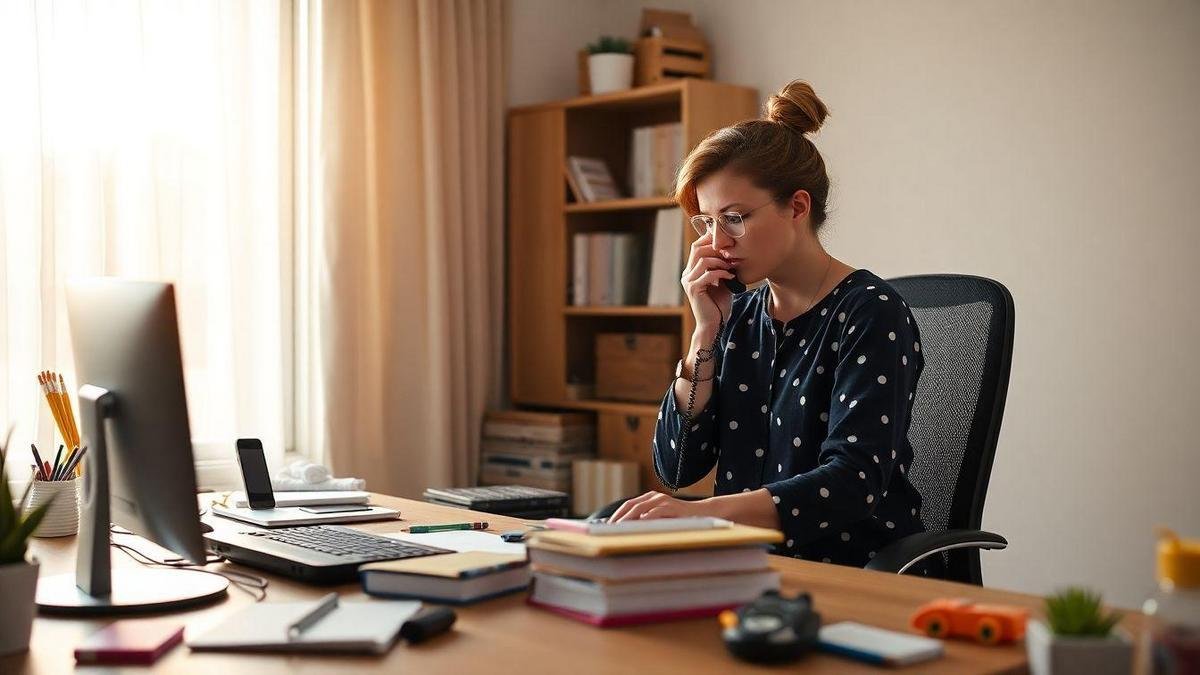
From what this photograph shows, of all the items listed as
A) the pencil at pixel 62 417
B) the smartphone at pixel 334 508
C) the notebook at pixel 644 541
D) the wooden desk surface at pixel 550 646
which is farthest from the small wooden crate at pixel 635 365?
the notebook at pixel 644 541

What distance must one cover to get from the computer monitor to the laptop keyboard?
0.14 meters

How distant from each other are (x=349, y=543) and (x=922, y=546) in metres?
0.77

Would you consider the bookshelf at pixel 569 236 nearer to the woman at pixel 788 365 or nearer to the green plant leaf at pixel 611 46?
the green plant leaf at pixel 611 46

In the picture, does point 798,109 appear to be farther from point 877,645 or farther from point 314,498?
point 877,645

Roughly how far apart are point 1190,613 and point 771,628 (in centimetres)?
34

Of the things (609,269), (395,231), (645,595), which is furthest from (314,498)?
(609,269)

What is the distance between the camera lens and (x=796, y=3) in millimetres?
3615

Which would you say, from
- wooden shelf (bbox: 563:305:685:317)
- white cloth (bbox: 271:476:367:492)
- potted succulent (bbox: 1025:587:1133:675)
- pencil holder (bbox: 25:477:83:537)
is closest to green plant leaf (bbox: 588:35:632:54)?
wooden shelf (bbox: 563:305:685:317)

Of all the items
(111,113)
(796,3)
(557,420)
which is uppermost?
(796,3)

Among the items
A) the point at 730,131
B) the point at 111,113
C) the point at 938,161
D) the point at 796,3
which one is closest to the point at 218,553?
the point at 730,131

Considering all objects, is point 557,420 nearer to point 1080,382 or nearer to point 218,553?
point 1080,382

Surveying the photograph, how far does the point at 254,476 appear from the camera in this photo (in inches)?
77.5

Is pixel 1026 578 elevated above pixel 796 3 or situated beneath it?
situated beneath

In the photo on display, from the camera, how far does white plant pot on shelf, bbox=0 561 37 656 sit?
1.17 metres
